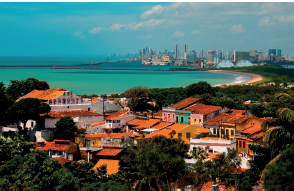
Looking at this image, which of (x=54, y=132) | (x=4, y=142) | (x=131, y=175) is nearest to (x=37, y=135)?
(x=54, y=132)

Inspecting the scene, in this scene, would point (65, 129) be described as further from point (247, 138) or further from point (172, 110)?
point (247, 138)

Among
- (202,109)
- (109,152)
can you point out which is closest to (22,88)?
(202,109)

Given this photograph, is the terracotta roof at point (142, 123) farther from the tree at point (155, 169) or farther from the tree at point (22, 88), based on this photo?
the tree at point (22, 88)

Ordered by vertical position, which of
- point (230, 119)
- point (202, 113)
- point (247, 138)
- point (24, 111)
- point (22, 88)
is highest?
point (22, 88)

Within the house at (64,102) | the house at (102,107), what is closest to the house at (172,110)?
the house at (102,107)

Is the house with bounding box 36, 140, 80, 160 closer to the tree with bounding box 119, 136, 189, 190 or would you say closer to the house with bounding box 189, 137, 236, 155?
the house with bounding box 189, 137, 236, 155

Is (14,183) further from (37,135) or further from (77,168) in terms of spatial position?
(37,135)
